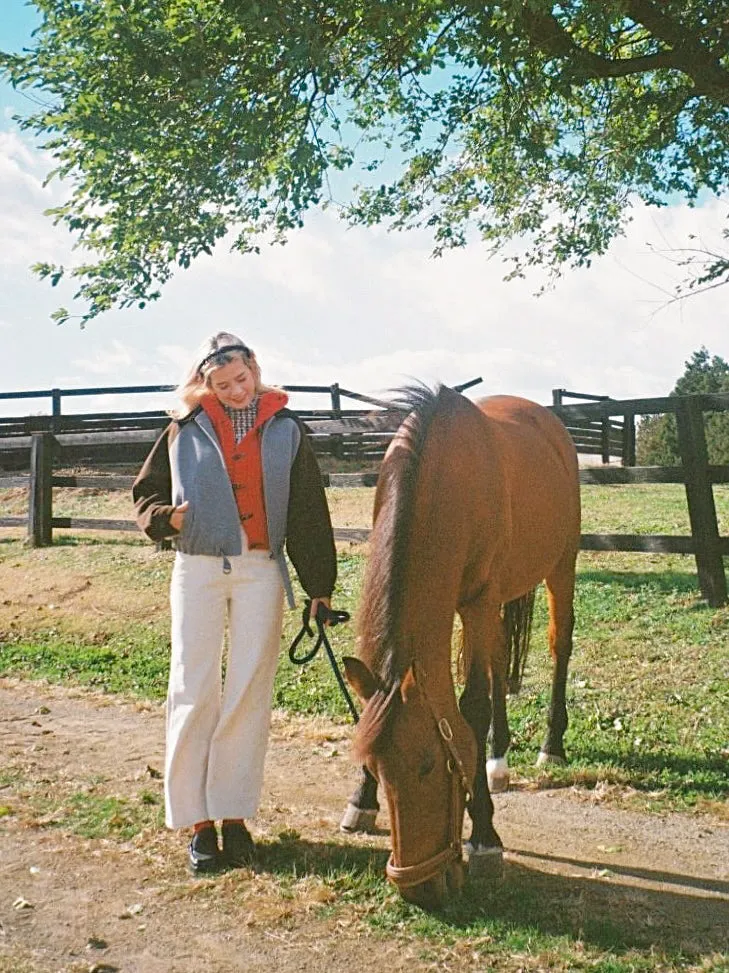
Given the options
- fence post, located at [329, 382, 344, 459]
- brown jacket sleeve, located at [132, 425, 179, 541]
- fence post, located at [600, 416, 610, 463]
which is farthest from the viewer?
fence post, located at [600, 416, 610, 463]

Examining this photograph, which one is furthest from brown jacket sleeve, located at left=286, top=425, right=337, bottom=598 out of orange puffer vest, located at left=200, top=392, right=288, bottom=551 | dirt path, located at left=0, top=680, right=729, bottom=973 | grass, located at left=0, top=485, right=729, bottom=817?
grass, located at left=0, top=485, right=729, bottom=817

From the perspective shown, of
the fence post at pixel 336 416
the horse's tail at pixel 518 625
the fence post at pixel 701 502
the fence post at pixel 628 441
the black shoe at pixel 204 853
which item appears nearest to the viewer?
the black shoe at pixel 204 853

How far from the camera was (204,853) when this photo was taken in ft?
12.8

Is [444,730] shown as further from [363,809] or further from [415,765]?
[363,809]

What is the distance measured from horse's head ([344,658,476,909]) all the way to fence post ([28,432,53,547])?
10.6 m

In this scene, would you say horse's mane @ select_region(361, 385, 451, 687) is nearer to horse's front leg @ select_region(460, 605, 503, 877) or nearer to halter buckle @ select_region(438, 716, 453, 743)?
halter buckle @ select_region(438, 716, 453, 743)

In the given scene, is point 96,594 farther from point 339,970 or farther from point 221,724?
point 339,970

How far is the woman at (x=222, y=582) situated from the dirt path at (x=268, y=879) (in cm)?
31

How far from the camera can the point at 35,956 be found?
128 inches

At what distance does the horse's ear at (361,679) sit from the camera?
3.22 meters

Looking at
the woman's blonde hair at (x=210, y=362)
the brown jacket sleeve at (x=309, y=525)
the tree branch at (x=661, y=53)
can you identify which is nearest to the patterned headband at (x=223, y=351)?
the woman's blonde hair at (x=210, y=362)

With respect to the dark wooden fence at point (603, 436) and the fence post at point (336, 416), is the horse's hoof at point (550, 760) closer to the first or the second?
the fence post at point (336, 416)

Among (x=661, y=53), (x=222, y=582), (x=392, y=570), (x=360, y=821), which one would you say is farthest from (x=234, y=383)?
(x=661, y=53)

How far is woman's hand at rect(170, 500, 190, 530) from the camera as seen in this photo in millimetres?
3904
